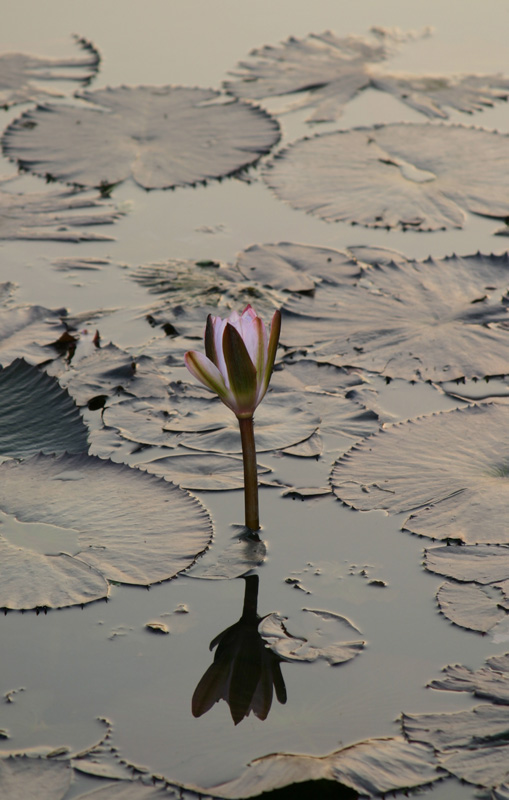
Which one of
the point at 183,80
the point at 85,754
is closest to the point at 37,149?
the point at 183,80

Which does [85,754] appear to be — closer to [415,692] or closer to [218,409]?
[415,692]

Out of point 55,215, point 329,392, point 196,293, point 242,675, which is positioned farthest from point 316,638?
point 55,215

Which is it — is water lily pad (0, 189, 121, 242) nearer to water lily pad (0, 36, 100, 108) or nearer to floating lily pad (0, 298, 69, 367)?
floating lily pad (0, 298, 69, 367)

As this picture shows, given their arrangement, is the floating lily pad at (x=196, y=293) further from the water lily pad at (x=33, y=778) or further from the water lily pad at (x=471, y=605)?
the water lily pad at (x=33, y=778)

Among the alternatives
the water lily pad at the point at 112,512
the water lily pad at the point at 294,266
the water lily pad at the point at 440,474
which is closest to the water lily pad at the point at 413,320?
the water lily pad at the point at 294,266

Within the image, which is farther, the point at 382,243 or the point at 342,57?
the point at 342,57

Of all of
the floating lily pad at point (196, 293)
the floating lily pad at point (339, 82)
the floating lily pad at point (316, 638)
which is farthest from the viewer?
the floating lily pad at point (339, 82)

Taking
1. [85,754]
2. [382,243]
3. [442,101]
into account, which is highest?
[442,101]
